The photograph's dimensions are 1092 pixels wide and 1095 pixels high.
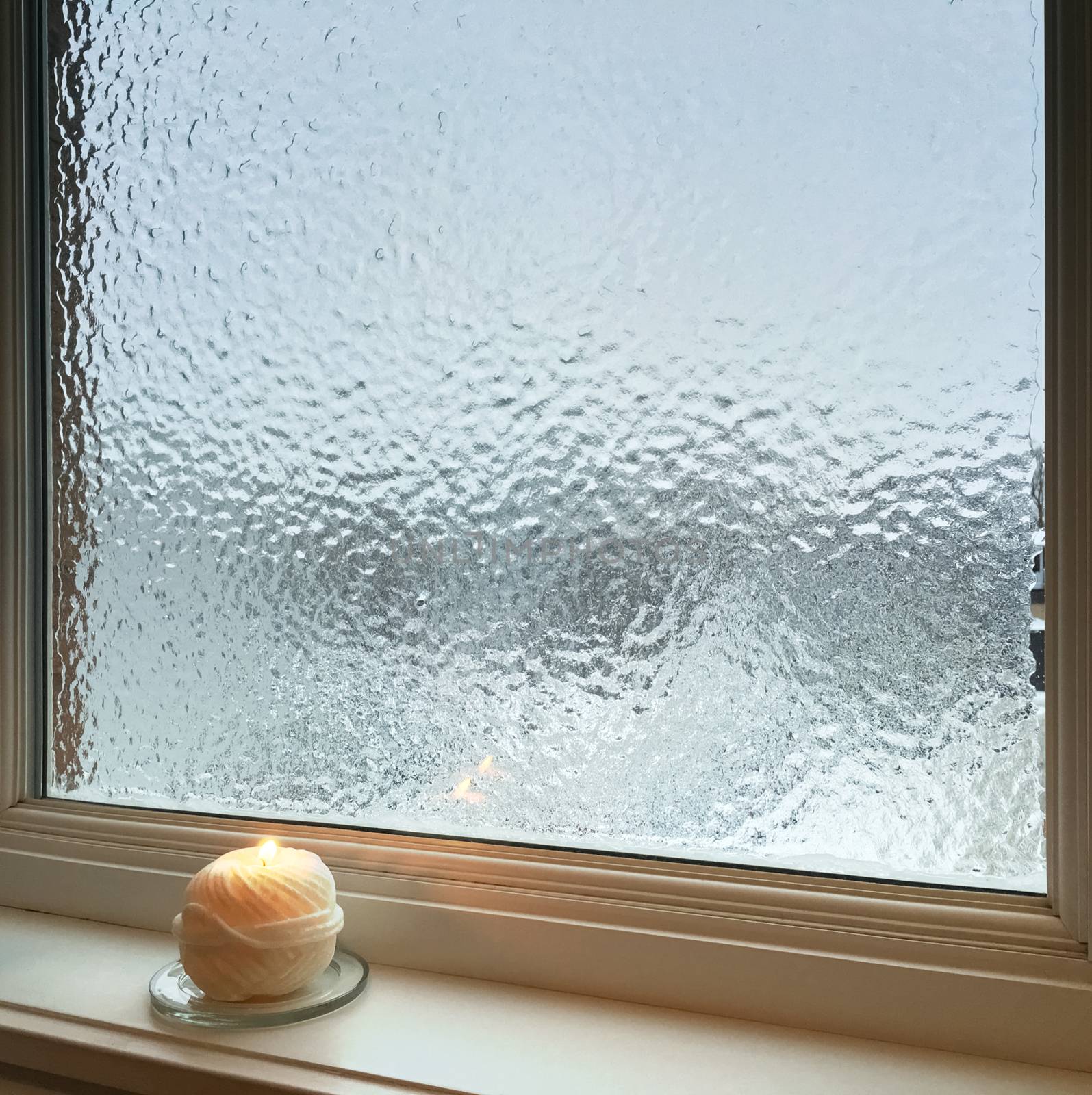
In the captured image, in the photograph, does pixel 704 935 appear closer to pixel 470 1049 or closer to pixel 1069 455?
pixel 470 1049

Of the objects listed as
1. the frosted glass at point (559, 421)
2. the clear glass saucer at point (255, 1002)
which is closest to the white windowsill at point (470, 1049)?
the clear glass saucer at point (255, 1002)

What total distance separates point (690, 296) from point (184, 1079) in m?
0.72

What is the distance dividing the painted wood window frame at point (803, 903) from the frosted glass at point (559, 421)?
1.1 inches

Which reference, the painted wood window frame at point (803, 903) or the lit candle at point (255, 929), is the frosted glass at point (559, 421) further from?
the lit candle at point (255, 929)

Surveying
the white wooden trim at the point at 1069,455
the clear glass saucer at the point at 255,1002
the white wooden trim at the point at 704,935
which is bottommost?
the clear glass saucer at the point at 255,1002

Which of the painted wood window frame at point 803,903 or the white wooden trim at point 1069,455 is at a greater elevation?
the white wooden trim at point 1069,455

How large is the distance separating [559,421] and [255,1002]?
538 mm

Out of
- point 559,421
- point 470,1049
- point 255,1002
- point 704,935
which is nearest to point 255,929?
point 255,1002

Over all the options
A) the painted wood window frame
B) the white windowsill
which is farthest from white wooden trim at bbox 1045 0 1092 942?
the white windowsill

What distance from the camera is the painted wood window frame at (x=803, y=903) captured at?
0.67 metres

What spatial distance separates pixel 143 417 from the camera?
1021mm

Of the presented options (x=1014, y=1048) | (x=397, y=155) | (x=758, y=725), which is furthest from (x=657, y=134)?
(x=1014, y=1048)

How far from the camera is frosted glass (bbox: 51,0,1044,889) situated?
731mm

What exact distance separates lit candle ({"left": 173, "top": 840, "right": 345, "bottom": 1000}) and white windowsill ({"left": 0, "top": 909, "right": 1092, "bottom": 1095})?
0.04 meters
